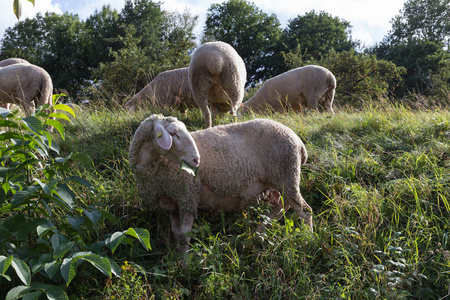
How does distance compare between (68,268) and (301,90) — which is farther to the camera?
(301,90)

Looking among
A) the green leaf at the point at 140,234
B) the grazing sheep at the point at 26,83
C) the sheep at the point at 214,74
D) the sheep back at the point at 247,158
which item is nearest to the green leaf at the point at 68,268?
the green leaf at the point at 140,234

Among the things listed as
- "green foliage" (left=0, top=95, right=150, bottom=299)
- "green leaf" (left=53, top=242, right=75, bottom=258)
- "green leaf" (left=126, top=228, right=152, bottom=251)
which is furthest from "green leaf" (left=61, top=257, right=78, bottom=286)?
"green leaf" (left=126, top=228, right=152, bottom=251)

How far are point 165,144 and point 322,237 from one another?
5.06ft

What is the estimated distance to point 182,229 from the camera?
3.18 m

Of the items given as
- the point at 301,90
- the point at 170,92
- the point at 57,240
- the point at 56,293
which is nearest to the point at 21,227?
the point at 57,240

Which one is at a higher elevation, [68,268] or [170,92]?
[68,268]

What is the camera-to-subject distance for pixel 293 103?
9.09 meters

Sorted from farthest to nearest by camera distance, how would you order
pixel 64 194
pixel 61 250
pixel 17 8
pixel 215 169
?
pixel 215 169 → pixel 64 194 → pixel 61 250 → pixel 17 8

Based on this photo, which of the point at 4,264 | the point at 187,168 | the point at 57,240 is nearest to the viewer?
the point at 4,264

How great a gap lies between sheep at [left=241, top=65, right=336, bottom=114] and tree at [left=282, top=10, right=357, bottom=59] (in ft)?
68.8

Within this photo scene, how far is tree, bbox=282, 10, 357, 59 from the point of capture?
29.5m

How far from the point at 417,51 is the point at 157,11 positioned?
65.0 ft

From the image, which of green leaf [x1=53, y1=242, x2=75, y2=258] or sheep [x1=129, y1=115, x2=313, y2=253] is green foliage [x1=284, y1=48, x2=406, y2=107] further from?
green leaf [x1=53, y1=242, x2=75, y2=258]

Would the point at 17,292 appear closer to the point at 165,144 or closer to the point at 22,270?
the point at 22,270
